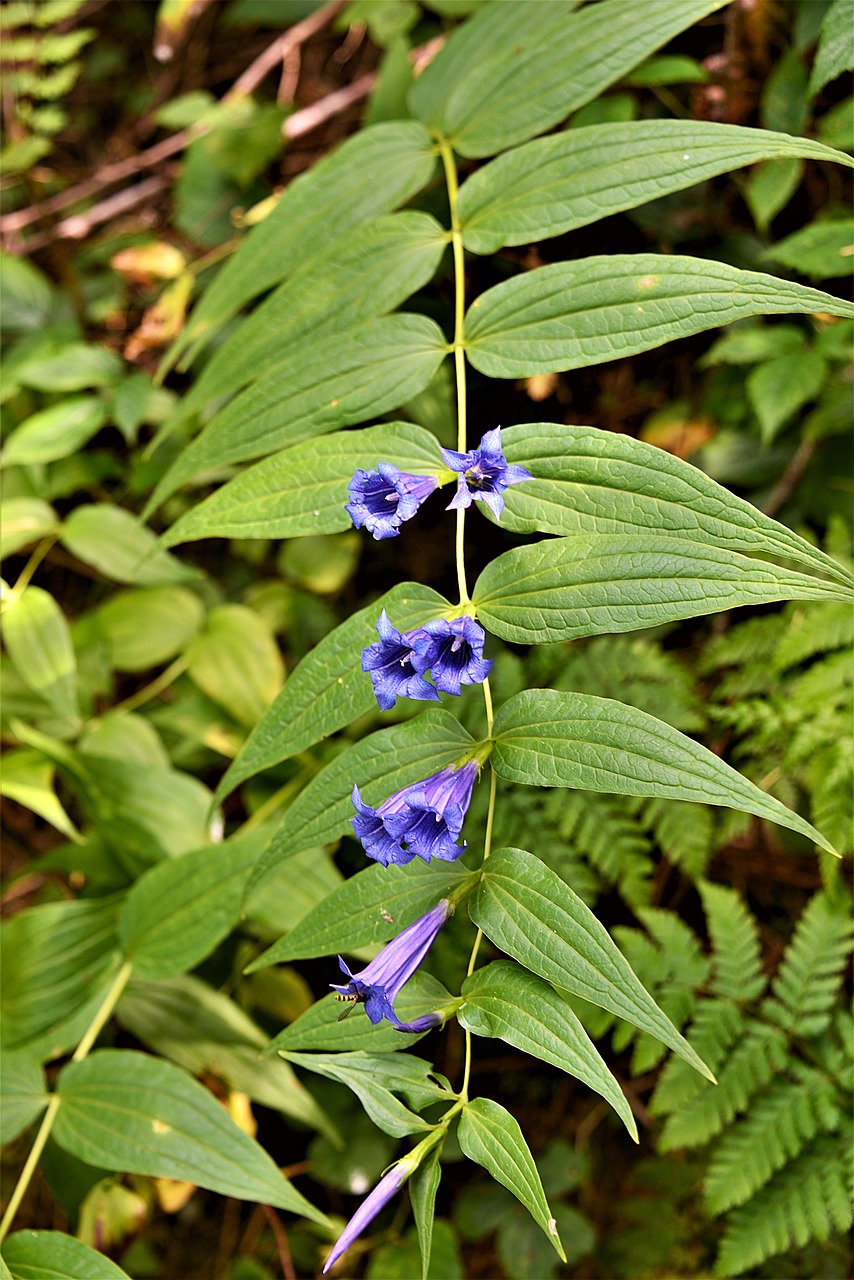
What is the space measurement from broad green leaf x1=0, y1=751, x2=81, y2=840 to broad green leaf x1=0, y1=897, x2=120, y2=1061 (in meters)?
0.19

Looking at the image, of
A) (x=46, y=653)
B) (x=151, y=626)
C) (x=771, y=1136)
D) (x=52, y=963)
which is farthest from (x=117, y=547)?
(x=771, y=1136)

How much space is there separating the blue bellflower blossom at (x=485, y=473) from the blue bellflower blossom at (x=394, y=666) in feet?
0.60

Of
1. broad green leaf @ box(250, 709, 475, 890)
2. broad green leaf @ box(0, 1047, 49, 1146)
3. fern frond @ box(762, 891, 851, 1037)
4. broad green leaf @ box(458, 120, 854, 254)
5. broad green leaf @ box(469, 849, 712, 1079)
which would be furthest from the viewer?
fern frond @ box(762, 891, 851, 1037)

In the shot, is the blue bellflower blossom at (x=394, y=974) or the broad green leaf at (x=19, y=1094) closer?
the blue bellflower blossom at (x=394, y=974)

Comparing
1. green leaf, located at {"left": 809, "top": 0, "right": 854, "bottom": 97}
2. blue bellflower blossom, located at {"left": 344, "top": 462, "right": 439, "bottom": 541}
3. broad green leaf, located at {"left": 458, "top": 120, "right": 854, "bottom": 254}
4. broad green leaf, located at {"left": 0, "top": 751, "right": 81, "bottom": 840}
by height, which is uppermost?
green leaf, located at {"left": 809, "top": 0, "right": 854, "bottom": 97}

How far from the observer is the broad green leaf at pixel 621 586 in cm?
116

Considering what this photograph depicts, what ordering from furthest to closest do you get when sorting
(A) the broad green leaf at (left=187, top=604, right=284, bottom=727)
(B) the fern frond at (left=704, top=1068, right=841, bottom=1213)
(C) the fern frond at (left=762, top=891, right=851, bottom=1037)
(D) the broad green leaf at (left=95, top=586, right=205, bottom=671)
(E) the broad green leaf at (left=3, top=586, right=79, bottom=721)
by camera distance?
1. (D) the broad green leaf at (left=95, top=586, right=205, bottom=671)
2. (A) the broad green leaf at (left=187, top=604, right=284, bottom=727)
3. (E) the broad green leaf at (left=3, top=586, right=79, bottom=721)
4. (C) the fern frond at (left=762, top=891, right=851, bottom=1037)
5. (B) the fern frond at (left=704, top=1068, right=841, bottom=1213)

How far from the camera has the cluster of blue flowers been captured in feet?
3.71

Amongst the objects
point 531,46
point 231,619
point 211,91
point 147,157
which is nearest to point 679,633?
point 231,619

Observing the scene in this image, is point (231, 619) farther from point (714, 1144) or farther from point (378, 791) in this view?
point (714, 1144)

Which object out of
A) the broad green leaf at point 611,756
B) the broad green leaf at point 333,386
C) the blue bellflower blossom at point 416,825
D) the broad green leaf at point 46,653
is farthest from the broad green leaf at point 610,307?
the broad green leaf at point 46,653

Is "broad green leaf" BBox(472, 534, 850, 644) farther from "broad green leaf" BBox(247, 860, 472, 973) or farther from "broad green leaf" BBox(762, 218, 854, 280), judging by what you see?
"broad green leaf" BBox(762, 218, 854, 280)

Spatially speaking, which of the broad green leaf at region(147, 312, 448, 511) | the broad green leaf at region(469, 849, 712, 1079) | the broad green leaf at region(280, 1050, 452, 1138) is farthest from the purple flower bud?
the broad green leaf at region(147, 312, 448, 511)

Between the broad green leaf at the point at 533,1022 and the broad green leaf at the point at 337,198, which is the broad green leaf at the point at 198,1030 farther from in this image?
the broad green leaf at the point at 337,198
